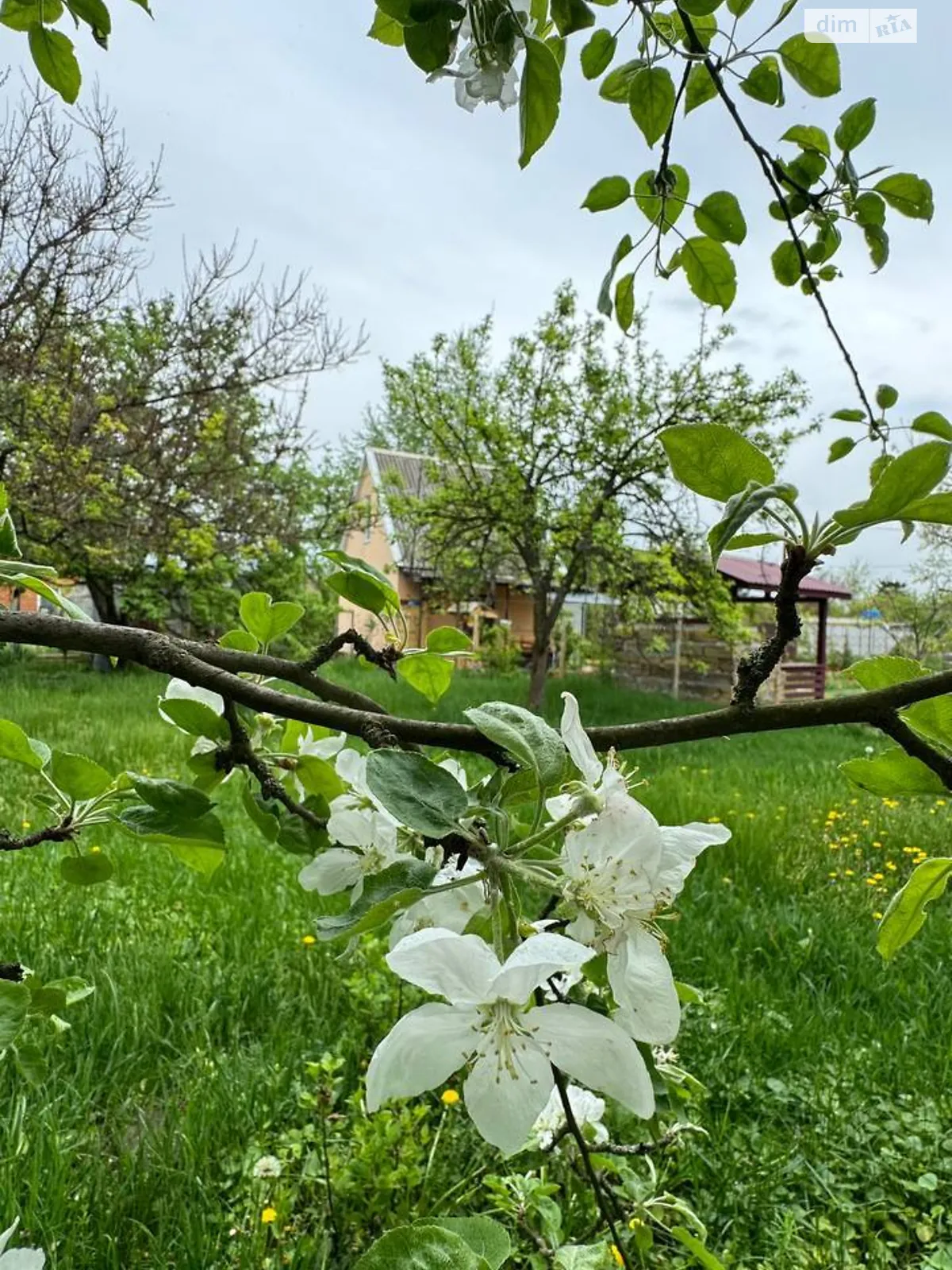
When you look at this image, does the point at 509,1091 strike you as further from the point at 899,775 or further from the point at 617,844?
the point at 899,775

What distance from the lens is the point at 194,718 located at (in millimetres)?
570

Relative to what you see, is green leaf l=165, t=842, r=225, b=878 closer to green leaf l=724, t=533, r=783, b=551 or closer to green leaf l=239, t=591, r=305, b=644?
green leaf l=239, t=591, r=305, b=644

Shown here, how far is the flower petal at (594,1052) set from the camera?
0.33m

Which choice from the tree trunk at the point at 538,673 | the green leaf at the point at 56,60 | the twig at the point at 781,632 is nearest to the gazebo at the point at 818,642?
the tree trunk at the point at 538,673

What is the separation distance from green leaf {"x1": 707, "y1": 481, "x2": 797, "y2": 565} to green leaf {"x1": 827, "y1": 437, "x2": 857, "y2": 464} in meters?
0.62

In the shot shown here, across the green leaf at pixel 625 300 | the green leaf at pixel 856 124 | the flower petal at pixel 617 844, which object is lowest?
the flower petal at pixel 617 844

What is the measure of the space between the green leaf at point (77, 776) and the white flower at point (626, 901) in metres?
0.38

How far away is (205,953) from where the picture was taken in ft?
7.13

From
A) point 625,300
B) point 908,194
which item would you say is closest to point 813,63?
point 908,194

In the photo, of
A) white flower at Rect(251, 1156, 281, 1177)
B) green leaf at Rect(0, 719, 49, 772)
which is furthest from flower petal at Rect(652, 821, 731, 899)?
white flower at Rect(251, 1156, 281, 1177)

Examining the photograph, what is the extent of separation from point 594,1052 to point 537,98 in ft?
1.51

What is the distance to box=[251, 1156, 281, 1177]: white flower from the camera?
54.7 inches

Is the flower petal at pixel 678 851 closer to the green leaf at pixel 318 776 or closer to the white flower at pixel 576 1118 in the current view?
the green leaf at pixel 318 776

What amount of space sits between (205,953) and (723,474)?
2.14m
